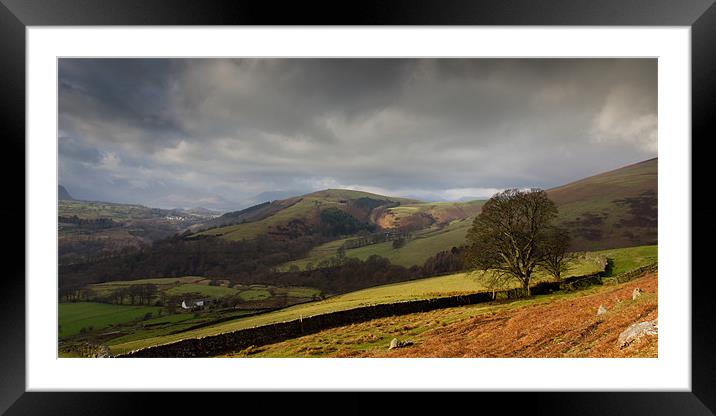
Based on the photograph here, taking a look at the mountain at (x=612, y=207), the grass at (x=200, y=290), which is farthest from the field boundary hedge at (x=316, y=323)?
the grass at (x=200, y=290)

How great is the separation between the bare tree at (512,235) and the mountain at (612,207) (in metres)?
0.48

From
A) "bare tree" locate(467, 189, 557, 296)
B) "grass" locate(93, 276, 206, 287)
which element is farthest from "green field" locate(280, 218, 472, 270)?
"grass" locate(93, 276, 206, 287)

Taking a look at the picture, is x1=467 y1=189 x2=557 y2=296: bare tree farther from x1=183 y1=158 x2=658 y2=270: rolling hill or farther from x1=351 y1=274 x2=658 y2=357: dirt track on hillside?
x1=351 y1=274 x2=658 y2=357: dirt track on hillside

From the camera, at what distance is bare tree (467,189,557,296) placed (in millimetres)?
6344

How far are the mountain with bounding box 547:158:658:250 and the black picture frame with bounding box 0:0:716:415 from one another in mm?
3352

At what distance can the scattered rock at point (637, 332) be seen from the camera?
4.24 m

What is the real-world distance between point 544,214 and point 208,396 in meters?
6.32

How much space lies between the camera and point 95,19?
3299mm

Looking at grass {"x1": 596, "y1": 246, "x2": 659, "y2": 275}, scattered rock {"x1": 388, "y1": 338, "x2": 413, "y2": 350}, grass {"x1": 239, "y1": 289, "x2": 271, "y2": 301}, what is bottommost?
scattered rock {"x1": 388, "y1": 338, "x2": 413, "y2": 350}

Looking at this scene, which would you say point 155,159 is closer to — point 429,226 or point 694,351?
point 429,226

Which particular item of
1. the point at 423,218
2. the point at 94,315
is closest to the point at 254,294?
the point at 94,315

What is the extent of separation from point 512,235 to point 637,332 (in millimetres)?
2405

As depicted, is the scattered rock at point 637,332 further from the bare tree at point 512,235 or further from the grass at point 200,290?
the grass at point 200,290

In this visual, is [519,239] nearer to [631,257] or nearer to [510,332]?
[510,332]
